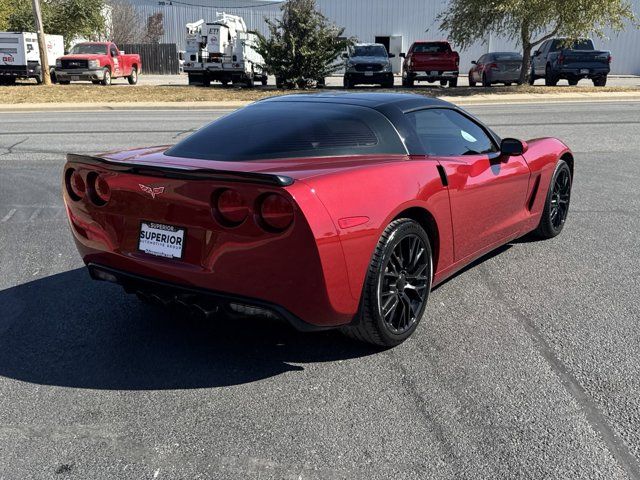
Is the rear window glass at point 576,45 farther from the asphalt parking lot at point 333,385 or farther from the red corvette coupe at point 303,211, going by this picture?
the red corvette coupe at point 303,211

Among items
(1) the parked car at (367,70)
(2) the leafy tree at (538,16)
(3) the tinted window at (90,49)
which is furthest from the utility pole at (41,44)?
(2) the leafy tree at (538,16)

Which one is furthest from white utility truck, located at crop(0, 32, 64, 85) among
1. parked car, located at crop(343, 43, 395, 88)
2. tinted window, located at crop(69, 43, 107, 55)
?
parked car, located at crop(343, 43, 395, 88)

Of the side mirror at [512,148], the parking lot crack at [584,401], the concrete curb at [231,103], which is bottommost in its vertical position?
the parking lot crack at [584,401]

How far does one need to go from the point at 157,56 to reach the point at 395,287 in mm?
52116

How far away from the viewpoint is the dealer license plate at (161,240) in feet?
10.9

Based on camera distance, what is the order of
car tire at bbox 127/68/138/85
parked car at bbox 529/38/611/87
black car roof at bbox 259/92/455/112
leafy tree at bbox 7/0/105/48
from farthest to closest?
leafy tree at bbox 7/0/105/48
car tire at bbox 127/68/138/85
parked car at bbox 529/38/611/87
black car roof at bbox 259/92/455/112

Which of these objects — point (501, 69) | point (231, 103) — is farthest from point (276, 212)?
point (501, 69)

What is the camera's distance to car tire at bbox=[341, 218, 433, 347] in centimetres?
338

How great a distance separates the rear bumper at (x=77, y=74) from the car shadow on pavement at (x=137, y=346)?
87.7 ft

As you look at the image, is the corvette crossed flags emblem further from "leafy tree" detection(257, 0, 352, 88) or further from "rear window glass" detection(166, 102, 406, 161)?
"leafy tree" detection(257, 0, 352, 88)

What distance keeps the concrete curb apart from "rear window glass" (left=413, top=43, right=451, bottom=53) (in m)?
4.88

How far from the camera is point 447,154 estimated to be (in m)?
4.25

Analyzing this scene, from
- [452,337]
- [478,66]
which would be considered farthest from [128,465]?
[478,66]

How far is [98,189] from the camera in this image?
3.65 m
